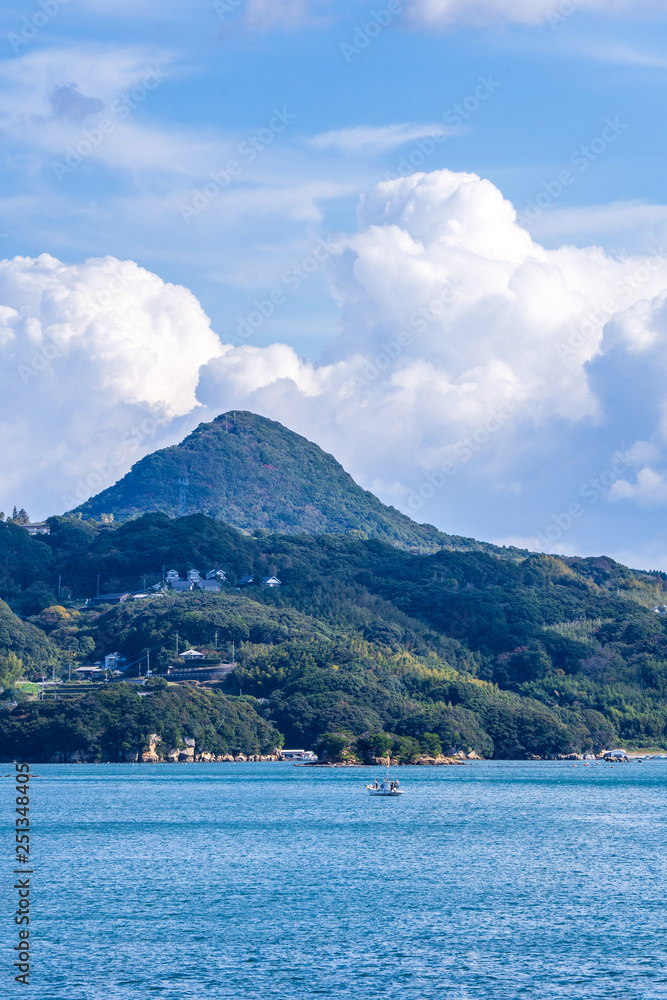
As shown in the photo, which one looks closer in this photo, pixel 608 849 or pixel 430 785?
pixel 608 849

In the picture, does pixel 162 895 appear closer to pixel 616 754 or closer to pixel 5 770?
pixel 5 770

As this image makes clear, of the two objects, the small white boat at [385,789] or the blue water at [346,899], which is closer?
the blue water at [346,899]

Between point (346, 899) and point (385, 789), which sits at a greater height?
point (385, 789)

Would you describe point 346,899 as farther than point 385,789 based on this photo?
No

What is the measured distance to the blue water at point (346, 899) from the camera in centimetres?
3750

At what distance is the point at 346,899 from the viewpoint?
51.7 metres

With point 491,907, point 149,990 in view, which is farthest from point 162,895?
point 149,990

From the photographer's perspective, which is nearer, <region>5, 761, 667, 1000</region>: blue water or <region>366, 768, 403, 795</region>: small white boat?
<region>5, 761, 667, 1000</region>: blue water

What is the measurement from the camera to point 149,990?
3603 cm

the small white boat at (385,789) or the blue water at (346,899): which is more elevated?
the small white boat at (385,789)

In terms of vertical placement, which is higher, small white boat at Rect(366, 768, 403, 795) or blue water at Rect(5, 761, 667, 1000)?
small white boat at Rect(366, 768, 403, 795)

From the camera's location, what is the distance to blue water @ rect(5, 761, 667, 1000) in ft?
123

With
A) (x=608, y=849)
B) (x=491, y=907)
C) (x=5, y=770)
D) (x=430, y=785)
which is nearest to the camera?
(x=491, y=907)

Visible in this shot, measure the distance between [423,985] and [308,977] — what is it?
3486mm
